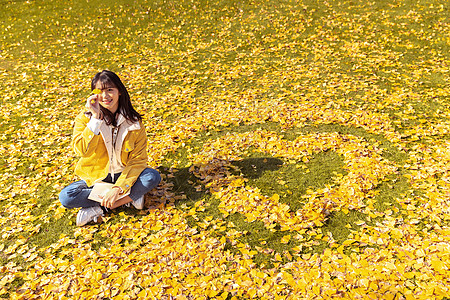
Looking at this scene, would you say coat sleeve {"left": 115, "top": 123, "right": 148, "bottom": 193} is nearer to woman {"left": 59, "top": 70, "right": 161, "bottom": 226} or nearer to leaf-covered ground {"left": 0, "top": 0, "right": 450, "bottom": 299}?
woman {"left": 59, "top": 70, "right": 161, "bottom": 226}

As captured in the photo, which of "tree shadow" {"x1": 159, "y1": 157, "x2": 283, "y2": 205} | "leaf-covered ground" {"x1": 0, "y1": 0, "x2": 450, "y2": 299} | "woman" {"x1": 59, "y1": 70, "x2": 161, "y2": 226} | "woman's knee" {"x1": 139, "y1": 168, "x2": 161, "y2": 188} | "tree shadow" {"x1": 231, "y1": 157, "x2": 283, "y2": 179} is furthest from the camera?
"tree shadow" {"x1": 231, "y1": 157, "x2": 283, "y2": 179}

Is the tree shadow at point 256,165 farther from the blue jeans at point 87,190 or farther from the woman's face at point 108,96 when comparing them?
the woman's face at point 108,96

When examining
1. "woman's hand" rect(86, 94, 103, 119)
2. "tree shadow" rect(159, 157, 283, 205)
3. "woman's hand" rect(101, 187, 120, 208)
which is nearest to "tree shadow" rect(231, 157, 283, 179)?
"tree shadow" rect(159, 157, 283, 205)

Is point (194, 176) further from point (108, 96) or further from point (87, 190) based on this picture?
point (108, 96)

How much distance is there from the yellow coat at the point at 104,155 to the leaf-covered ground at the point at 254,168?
1.93ft

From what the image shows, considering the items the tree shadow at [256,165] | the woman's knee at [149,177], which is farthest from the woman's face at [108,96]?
the tree shadow at [256,165]

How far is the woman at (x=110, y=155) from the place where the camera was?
424 cm

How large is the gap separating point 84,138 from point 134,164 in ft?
2.44

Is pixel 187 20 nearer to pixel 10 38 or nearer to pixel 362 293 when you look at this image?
pixel 10 38

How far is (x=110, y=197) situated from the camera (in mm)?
4277

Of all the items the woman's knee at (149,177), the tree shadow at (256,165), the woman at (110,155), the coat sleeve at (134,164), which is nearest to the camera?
the woman at (110,155)

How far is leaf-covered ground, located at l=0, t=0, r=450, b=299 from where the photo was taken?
3.63 meters

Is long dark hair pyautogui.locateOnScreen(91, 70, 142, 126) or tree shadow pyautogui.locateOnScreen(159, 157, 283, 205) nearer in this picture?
long dark hair pyautogui.locateOnScreen(91, 70, 142, 126)

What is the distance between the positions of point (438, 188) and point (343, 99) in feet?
10.9
